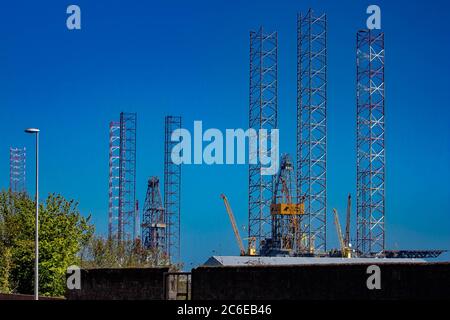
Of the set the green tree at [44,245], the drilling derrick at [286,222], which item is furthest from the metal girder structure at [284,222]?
the green tree at [44,245]

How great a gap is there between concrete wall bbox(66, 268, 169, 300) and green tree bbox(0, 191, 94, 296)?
16.9m

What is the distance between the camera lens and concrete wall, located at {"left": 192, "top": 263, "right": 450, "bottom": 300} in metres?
33.1

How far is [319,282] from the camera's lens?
36.3m

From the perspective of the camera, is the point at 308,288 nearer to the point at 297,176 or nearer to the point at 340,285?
the point at 340,285

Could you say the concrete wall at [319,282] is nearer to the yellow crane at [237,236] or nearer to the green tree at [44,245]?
the green tree at [44,245]

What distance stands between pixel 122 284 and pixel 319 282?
1431 centimetres

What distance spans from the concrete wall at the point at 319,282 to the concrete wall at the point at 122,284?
3.55 m

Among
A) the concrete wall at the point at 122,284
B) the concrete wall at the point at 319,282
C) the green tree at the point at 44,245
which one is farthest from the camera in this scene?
the green tree at the point at 44,245

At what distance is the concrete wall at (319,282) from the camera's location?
33.1 meters

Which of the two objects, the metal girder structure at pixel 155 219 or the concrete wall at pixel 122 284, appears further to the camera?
the metal girder structure at pixel 155 219

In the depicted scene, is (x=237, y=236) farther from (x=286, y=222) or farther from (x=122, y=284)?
(x=122, y=284)

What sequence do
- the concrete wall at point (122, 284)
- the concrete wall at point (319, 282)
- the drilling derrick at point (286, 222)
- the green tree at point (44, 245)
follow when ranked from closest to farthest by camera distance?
the concrete wall at point (319, 282) < the concrete wall at point (122, 284) < the green tree at point (44, 245) < the drilling derrick at point (286, 222)

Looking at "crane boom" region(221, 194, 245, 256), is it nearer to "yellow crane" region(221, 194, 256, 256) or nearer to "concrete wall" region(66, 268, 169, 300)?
"yellow crane" region(221, 194, 256, 256)
